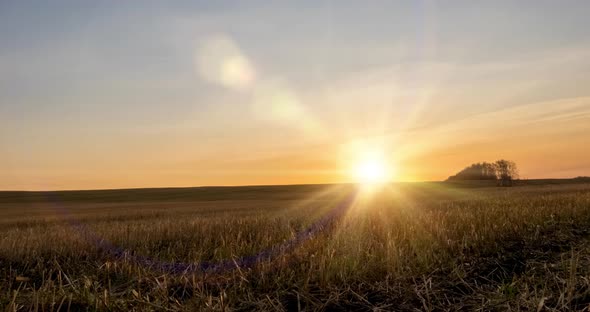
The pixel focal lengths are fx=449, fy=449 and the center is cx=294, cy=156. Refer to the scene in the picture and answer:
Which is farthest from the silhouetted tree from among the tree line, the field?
the field

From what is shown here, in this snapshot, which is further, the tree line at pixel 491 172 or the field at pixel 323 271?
the tree line at pixel 491 172

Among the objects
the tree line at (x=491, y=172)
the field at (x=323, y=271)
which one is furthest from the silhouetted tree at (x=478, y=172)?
the field at (x=323, y=271)

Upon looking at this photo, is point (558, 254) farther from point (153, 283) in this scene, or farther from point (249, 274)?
point (153, 283)

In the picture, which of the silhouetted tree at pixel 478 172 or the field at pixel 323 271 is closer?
the field at pixel 323 271

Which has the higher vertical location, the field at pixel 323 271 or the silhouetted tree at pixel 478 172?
the silhouetted tree at pixel 478 172

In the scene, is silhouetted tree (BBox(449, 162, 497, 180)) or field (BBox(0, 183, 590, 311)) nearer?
field (BBox(0, 183, 590, 311))

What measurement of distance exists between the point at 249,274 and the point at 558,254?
3.52 m

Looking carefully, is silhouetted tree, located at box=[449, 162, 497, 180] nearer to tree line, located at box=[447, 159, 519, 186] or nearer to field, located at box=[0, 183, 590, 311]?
tree line, located at box=[447, 159, 519, 186]

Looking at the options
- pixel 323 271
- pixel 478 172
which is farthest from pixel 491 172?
pixel 323 271

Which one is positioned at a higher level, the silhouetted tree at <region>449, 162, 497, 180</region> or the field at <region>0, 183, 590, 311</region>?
the silhouetted tree at <region>449, 162, 497, 180</region>

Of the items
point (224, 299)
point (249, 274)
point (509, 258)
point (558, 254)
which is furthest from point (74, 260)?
point (558, 254)

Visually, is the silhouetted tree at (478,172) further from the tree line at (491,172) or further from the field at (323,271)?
the field at (323,271)

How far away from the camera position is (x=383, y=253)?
17.5ft

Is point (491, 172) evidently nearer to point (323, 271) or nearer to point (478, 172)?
point (478, 172)
